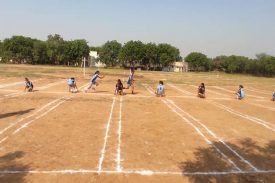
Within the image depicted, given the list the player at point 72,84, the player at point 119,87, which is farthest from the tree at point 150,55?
the player at point 119,87

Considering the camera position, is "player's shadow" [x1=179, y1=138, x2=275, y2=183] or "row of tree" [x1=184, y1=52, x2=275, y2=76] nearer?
"player's shadow" [x1=179, y1=138, x2=275, y2=183]

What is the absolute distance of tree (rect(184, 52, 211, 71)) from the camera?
124m

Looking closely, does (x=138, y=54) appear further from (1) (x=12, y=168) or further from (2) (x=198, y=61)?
(1) (x=12, y=168)

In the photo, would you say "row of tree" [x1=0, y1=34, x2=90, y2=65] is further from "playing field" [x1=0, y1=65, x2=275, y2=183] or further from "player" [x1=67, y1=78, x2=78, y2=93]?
"playing field" [x1=0, y1=65, x2=275, y2=183]

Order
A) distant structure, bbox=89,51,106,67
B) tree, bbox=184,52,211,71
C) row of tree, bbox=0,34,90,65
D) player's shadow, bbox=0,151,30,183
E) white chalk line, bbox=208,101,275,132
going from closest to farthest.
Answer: player's shadow, bbox=0,151,30,183 → white chalk line, bbox=208,101,275,132 → row of tree, bbox=0,34,90,65 → distant structure, bbox=89,51,106,67 → tree, bbox=184,52,211,71

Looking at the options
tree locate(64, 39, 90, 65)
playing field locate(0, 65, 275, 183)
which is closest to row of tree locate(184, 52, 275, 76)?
tree locate(64, 39, 90, 65)

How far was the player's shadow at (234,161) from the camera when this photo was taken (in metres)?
8.99

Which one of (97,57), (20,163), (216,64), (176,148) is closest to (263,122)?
(176,148)

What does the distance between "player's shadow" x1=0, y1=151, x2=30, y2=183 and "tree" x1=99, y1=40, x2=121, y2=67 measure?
99702 mm

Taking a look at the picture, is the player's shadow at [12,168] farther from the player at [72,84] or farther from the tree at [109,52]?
the tree at [109,52]

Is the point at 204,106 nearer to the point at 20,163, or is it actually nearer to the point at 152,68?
the point at 20,163

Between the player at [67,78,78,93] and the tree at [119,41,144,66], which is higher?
the tree at [119,41,144,66]

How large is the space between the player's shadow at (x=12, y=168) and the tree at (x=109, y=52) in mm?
99702

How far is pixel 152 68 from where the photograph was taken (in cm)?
10844
